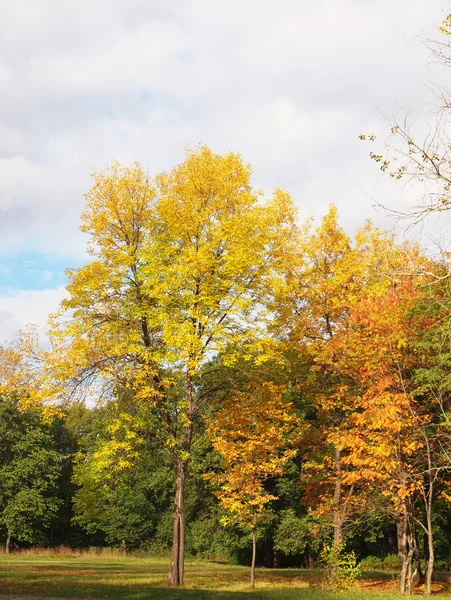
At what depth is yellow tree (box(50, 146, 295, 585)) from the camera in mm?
19250

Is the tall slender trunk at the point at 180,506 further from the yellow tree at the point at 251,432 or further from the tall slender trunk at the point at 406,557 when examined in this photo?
the tall slender trunk at the point at 406,557

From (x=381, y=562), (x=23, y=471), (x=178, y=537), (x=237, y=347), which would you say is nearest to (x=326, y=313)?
(x=237, y=347)

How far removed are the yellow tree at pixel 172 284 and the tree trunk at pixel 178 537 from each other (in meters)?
0.04

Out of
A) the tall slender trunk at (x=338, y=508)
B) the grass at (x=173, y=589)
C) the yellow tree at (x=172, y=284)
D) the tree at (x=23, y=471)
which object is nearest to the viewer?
the grass at (x=173, y=589)

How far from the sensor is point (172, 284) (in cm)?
1927

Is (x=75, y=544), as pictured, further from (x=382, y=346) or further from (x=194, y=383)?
(x=382, y=346)

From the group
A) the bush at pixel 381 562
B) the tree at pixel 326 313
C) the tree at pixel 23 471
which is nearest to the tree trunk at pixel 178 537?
the tree at pixel 326 313

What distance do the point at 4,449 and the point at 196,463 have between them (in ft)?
43.6

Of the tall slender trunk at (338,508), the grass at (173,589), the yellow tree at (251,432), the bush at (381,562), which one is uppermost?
the yellow tree at (251,432)

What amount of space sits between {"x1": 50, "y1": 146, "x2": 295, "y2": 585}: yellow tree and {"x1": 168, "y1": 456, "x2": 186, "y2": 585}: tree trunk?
4cm

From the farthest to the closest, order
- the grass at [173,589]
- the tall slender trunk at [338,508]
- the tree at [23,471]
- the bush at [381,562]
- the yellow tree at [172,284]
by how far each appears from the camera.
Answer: the tree at [23,471] < the bush at [381,562] < the tall slender trunk at [338,508] < the yellow tree at [172,284] < the grass at [173,589]

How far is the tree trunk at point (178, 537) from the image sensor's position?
65.9 ft

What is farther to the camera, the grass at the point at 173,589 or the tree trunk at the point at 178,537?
the tree trunk at the point at 178,537

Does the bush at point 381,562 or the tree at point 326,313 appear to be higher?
the tree at point 326,313
